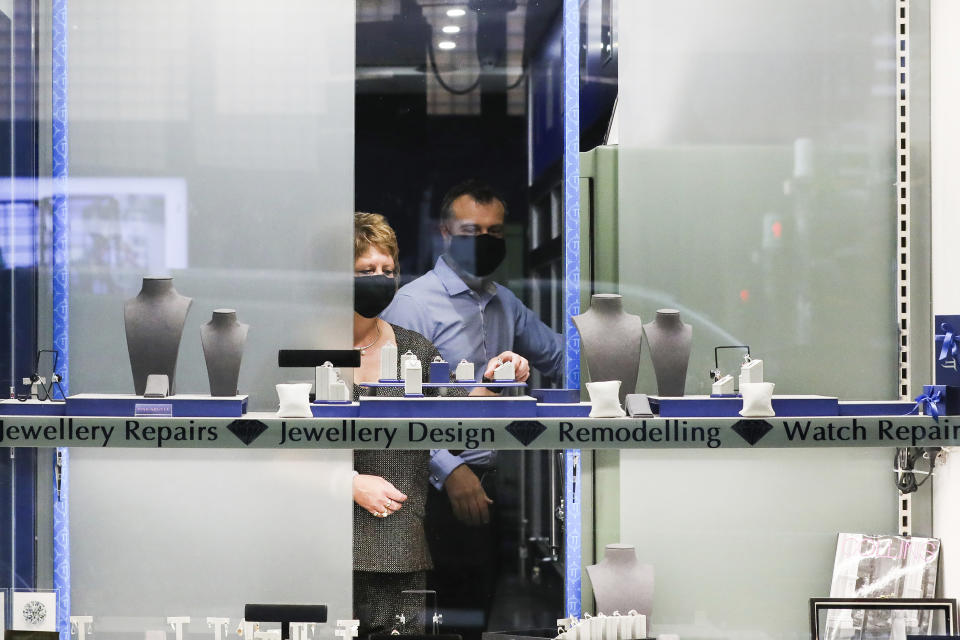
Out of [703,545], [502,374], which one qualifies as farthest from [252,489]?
[703,545]

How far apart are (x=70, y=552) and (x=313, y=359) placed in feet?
2.97

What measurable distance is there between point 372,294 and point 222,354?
1.49 feet

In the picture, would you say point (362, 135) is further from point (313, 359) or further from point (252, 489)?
point (252, 489)

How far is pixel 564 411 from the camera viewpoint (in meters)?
1.69

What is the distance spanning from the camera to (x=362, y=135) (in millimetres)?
2109

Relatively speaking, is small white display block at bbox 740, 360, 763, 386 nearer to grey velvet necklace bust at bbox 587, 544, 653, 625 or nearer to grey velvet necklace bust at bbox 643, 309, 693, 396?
grey velvet necklace bust at bbox 643, 309, 693, 396

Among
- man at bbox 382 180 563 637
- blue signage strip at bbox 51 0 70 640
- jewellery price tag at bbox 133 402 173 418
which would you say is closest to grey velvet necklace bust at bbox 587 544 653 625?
man at bbox 382 180 563 637

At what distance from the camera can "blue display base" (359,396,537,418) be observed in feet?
5.41

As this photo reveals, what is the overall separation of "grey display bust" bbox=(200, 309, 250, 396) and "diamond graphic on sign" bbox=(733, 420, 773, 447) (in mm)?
1001

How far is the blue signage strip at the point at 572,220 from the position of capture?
2111mm

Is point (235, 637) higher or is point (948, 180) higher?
point (948, 180)

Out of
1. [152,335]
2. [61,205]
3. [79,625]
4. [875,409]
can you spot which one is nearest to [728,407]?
[875,409]

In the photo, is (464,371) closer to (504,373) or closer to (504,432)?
(504,373)

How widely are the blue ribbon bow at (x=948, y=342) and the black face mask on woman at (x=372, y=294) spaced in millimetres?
1192
